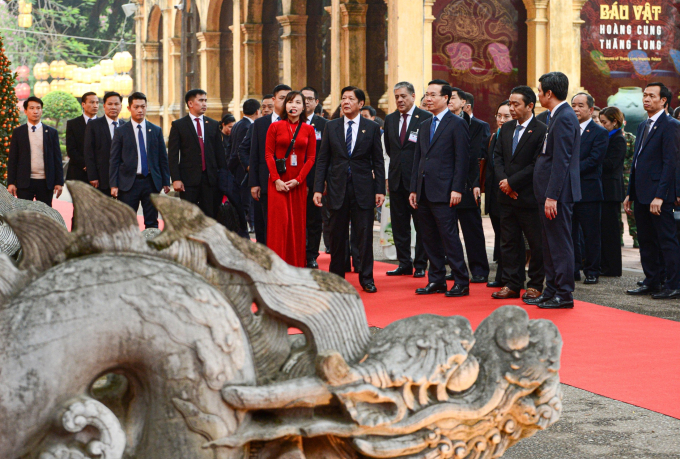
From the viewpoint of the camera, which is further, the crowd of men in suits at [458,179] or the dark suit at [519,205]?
the dark suit at [519,205]

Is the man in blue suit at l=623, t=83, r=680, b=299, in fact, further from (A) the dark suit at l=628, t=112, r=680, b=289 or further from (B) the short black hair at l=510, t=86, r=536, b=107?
(B) the short black hair at l=510, t=86, r=536, b=107

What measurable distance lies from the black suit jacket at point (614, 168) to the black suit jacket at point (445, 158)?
2.16 meters

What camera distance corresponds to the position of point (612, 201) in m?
9.20

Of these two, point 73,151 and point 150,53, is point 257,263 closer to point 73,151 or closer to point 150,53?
point 73,151

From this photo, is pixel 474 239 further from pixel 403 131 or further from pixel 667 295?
pixel 667 295

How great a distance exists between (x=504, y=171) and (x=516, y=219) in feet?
→ 1.43

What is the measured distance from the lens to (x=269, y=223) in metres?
8.38

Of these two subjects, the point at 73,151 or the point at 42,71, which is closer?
the point at 73,151

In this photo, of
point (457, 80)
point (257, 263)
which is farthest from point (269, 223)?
point (457, 80)

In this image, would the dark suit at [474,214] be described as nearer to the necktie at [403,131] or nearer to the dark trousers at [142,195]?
the necktie at [403,131]

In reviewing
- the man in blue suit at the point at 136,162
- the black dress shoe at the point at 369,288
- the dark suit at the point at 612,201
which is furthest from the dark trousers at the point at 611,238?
the man in blue suit at the point at 136,162

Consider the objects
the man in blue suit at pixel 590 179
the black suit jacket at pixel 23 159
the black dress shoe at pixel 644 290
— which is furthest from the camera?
the black suit jacket at pixel 23 159

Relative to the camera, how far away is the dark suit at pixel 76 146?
1056cm

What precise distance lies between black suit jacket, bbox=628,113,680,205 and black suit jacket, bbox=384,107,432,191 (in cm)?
202
